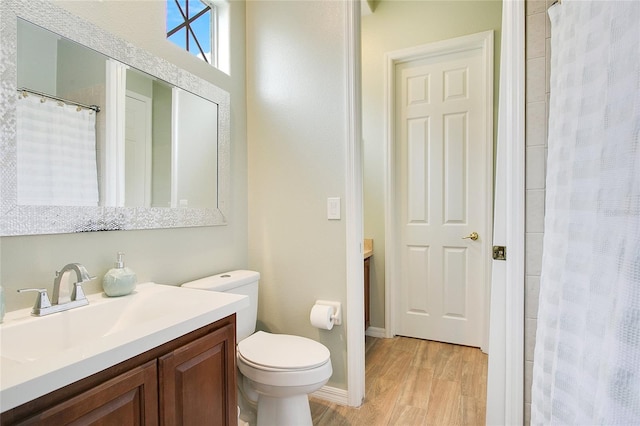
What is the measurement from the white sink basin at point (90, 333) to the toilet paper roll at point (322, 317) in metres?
0.71

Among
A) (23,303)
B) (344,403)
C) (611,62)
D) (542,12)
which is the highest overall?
(542,12)

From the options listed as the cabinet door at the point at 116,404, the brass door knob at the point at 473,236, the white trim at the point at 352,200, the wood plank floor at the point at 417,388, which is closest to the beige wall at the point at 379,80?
the wood plank floor at the point at 417,388

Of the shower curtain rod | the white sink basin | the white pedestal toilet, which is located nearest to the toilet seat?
the white pedestal toilet

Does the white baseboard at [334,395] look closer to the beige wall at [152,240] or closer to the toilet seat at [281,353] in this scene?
the toilet seat at [281,353]

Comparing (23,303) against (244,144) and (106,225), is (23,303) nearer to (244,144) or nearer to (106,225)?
(106,225)

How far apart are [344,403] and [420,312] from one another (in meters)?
1.20

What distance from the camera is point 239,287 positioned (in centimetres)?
164

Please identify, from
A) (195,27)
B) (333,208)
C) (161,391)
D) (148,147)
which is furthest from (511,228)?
(195,27)

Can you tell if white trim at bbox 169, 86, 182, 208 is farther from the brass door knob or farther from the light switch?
the brass door knob

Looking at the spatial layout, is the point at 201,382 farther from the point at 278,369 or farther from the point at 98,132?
the point at 98,132

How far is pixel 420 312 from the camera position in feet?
8.91

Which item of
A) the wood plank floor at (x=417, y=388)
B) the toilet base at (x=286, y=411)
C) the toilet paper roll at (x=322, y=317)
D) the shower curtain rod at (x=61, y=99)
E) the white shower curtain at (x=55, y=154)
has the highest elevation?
the shower curtain rod at (x=61, y=99)

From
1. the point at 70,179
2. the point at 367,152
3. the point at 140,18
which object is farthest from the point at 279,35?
the point at 70,179

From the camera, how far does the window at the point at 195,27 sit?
1.58 meters
